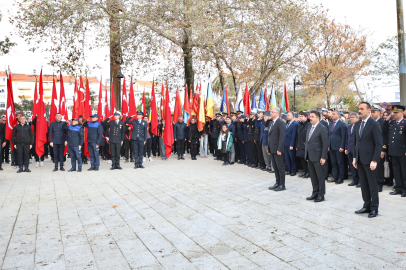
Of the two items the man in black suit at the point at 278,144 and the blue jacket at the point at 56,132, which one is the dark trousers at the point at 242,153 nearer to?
the man in black suit at the point at 278,144

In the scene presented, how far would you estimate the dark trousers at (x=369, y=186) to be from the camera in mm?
5723

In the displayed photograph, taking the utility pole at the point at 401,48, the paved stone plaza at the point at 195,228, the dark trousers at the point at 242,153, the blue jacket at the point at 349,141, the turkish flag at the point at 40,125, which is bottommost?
the paved stone plaza at the point at 195,228

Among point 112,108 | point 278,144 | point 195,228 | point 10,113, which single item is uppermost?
point 112,108

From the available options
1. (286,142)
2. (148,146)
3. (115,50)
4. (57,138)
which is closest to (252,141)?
(286,142)

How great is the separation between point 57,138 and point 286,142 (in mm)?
8015

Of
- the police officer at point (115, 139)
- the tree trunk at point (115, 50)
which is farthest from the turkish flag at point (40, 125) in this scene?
the tree trunk at point (115, 50)

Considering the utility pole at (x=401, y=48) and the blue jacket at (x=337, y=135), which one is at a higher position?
the utility pole at (x=401, y=48)

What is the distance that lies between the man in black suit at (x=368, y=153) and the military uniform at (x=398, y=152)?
209cm

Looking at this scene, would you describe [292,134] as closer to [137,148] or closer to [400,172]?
[400,172]

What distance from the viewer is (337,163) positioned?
9.58 metres

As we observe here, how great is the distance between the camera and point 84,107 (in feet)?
49.4

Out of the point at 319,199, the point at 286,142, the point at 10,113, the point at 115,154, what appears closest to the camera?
the point at 319,199

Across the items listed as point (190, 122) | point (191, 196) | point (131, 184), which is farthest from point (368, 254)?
point (190, 122)

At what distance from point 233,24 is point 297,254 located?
15.4 metres
